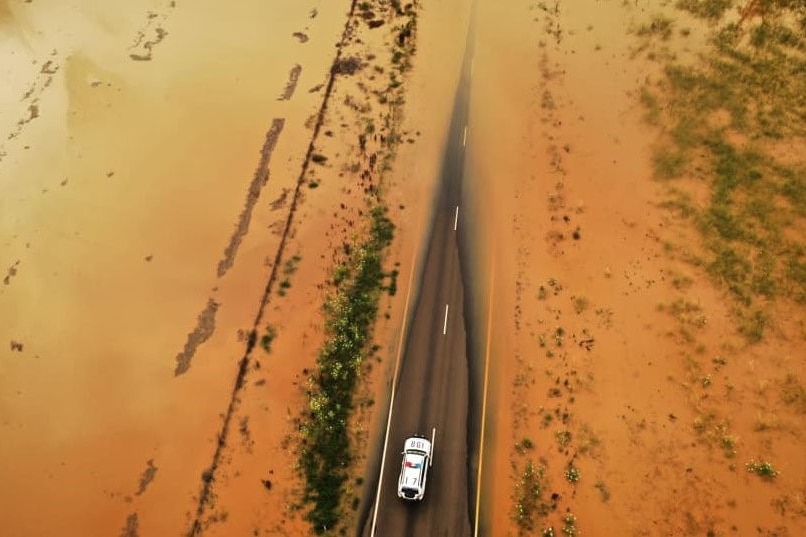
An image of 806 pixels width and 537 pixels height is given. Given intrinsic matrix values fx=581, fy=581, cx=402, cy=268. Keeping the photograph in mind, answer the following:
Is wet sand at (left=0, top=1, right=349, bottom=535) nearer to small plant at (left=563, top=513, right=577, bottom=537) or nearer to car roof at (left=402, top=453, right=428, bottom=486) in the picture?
car roof at (left=402, top=453, right=428, bottom=486)

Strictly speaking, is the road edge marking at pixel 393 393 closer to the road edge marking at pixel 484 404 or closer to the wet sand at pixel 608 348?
the road edge marking at pixel 484 404

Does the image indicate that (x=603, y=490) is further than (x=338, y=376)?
No

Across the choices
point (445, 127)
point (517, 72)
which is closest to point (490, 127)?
point (445, 127)

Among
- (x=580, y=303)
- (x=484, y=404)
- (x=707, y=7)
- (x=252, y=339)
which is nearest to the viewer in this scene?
(x=484, y=404)

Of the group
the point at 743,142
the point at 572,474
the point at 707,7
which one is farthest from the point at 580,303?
the point at 707,7

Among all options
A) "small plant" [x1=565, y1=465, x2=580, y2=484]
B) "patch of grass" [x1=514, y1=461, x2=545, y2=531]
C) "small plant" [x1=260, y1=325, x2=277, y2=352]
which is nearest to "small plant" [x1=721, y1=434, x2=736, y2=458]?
"small plant" [x1=565, y1=465, x2=580, y2=484]

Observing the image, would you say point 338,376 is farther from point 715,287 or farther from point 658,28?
point 658,28

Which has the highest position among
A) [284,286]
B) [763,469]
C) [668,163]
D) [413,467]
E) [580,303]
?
[668,163]
